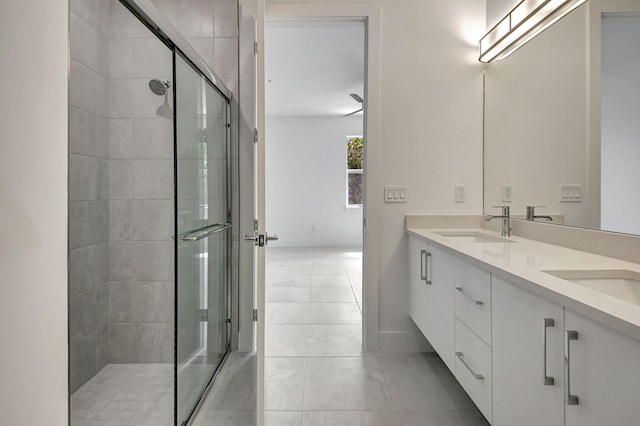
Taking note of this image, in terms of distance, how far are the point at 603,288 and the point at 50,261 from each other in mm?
1600

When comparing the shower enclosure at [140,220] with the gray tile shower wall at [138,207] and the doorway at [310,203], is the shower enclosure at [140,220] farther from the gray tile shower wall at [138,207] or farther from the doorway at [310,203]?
the doorway at [310,203]

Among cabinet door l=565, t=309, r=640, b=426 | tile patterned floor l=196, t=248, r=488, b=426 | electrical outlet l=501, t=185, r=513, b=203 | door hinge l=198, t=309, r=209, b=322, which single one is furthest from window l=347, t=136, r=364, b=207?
cabinet door l=565, t=309, r=640, b=426

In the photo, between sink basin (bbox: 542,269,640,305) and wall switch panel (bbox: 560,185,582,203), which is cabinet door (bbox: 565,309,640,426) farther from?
wall switch panel (bbox: 560,185,582,203)

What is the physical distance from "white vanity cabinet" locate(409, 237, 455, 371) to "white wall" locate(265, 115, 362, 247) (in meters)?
5.41

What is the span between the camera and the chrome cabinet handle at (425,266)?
2091 mm

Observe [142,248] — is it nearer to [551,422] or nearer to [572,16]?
[551,422]

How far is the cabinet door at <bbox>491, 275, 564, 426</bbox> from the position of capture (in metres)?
0.97

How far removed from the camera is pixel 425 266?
2.13 meters

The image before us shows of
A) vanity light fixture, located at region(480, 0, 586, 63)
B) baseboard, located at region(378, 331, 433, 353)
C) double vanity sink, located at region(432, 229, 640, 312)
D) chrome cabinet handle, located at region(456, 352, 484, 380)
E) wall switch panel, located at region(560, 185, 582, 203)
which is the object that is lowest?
baseboard, located at region(378, 331, 433, 353)

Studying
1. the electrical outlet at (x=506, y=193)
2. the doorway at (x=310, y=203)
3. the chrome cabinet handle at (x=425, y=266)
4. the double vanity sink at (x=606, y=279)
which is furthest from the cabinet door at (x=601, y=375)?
the electrical outlet at (x=506, y=193)

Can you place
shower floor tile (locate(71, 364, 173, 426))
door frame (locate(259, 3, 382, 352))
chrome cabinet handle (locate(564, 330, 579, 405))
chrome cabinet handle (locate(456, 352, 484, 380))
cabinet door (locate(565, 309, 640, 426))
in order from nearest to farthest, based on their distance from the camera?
cabinet door (locate(565, 309, 640, 426)), chrome cabinet handle (locate(564, 330, 579, 405)), chrome cabinet handle (locate(456, 352, 484, 380)), shower floor tile (locate(71, 364, 173, 426)), door frame (locate(259, 3, 382, 352))

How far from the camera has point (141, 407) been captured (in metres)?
1.68

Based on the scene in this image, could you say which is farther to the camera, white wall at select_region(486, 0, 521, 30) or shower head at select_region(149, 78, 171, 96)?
white wall at select_region(486, 0, 521, 30)

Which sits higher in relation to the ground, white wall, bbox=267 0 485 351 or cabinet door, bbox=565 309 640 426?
white wall, bbox=267 0 485 351
